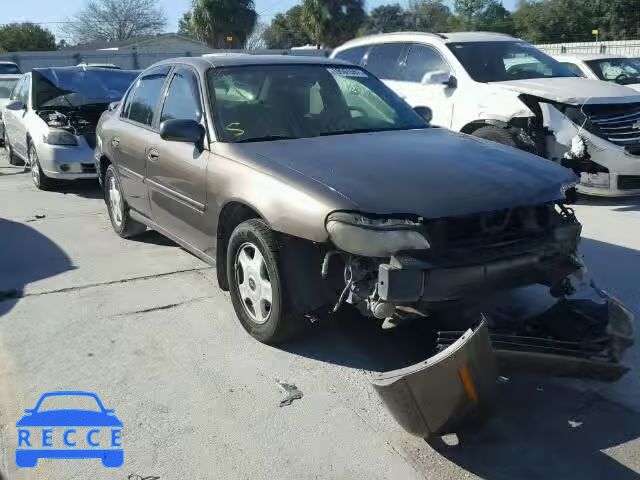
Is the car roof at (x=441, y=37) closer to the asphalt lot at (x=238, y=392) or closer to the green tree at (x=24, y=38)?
the asphalt lot at (x=238, y=392)

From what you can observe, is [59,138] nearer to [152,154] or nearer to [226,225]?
[152,154]

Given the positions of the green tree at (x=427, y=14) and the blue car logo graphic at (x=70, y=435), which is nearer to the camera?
the blue car logo graphic at (x=70, y=435)

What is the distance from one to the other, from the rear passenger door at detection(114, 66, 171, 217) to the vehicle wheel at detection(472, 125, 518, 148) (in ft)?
11.4

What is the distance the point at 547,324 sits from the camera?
345 cm

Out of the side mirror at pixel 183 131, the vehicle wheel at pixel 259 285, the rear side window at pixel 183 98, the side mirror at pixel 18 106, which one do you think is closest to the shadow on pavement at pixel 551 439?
the vehicle wheel at pixel 259 285

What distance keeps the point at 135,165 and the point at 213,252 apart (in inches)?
60.2

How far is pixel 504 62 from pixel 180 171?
526 cm

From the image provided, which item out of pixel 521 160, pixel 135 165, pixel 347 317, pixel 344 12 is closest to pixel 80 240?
pixel 135 165

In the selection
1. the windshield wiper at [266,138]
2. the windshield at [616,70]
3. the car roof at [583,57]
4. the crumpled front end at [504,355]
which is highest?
the car roof at [583,57]

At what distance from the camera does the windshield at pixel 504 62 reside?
26.6 feet

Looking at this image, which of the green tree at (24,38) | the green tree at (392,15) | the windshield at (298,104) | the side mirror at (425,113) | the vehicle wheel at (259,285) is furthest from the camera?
the green tree at (24,38)

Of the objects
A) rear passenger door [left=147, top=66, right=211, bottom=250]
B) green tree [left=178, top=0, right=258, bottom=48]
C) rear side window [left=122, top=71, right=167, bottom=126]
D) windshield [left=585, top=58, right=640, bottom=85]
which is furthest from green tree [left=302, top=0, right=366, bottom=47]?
rear passenger door [left=147, top=66, right=211, bottom=250]

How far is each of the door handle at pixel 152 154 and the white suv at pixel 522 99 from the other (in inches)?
155

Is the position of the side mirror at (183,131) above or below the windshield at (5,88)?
Answer: below
